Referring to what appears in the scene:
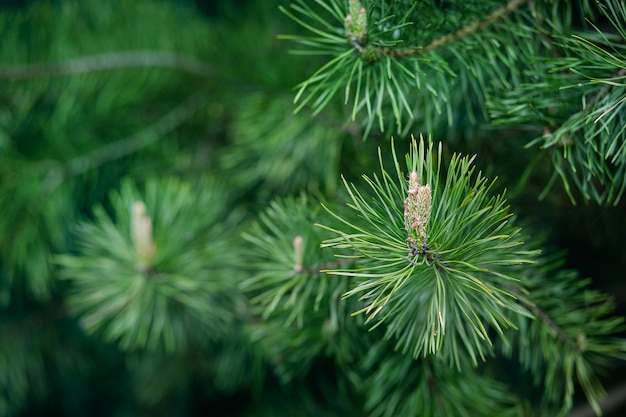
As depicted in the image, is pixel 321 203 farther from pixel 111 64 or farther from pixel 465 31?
pixel 111 64

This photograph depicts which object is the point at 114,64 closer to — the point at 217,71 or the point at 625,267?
the point at 217,71

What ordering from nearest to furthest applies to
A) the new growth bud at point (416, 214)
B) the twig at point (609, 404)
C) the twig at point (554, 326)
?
the new growth bud at point (416, 214), the twig at point (554, 326), the twig at point (609, 404)

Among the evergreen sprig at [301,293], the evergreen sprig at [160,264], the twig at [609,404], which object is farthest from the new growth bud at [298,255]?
the twig at [609,404]

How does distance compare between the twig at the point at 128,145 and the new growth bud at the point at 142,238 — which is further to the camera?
the twig at the point at 128,145

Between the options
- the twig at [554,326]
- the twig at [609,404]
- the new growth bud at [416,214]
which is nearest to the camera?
the new growth bud at [416,214]

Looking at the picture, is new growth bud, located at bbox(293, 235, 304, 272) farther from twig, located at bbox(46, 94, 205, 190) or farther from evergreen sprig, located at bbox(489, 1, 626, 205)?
twig, located at bbox(46, 94, 205, 190)

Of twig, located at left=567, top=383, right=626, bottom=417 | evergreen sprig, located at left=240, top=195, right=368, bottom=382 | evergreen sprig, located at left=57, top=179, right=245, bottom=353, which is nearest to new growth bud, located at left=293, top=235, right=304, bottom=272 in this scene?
evergreen sprig, located at left=240, top=195, right=368, bottom=382

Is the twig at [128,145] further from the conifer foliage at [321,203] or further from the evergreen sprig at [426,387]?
the evergreen sprig at [426,387]
